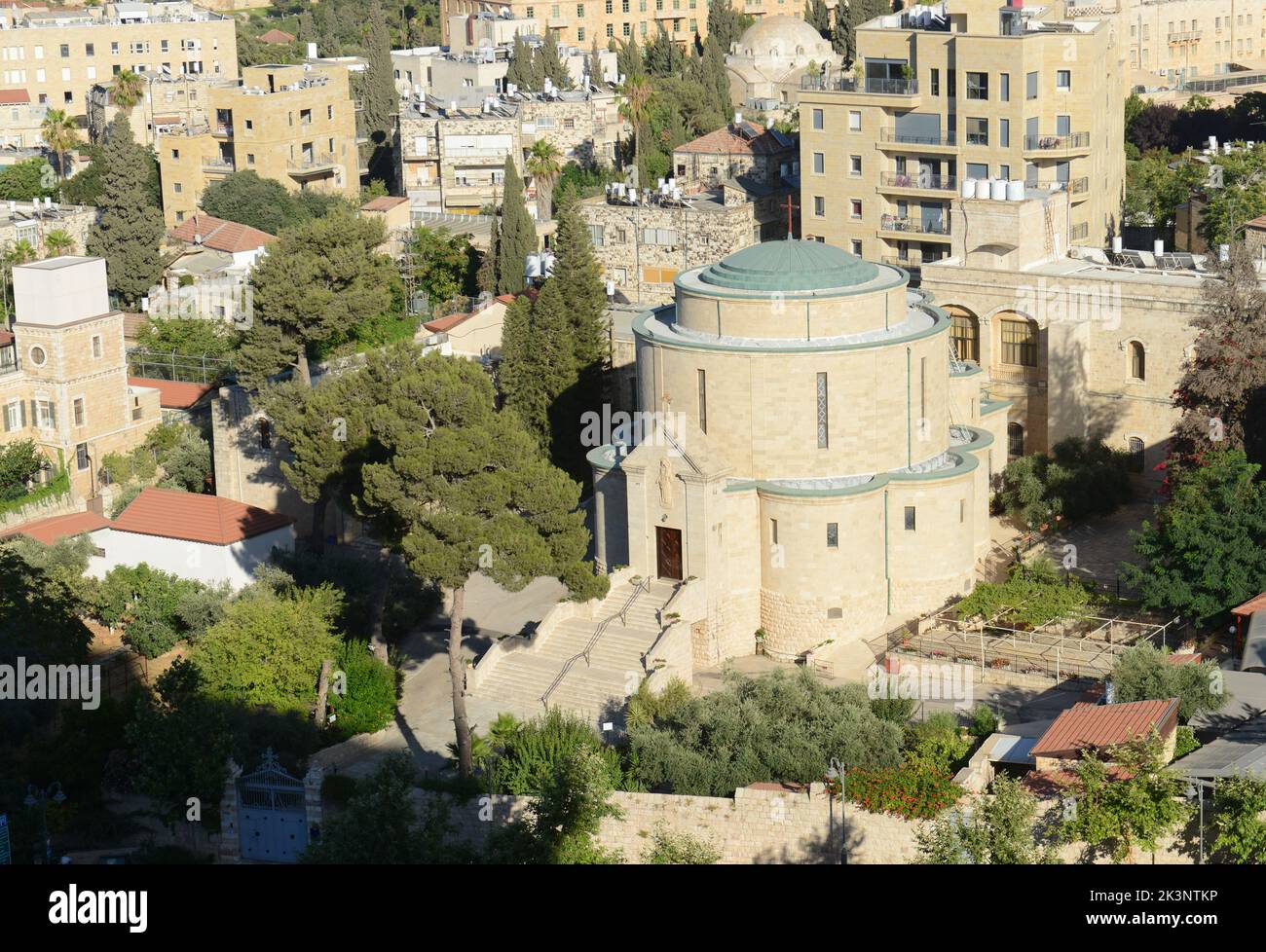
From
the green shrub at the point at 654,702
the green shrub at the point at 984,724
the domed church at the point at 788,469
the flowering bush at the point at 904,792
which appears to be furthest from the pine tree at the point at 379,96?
the flowering bush at the point at 904,792

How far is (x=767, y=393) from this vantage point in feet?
153

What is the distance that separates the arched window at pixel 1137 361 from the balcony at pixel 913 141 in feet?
66.8

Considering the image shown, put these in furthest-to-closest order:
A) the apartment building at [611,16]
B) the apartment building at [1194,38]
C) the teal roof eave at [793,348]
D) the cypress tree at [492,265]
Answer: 1. the apartment building at [611,16]
2. the apartment building at [1194,38]
3. the cypress tree at [492,265]
4. the teal roof eave at [793,348]

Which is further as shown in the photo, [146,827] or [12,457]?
[12,457]


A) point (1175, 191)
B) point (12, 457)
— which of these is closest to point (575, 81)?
point (1175, 191)

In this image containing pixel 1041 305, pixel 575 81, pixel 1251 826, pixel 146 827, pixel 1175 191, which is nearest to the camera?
pixel 1251 826

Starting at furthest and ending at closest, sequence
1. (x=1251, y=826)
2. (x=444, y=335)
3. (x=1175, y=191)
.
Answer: (x=1175, y=191), (x=444, y=335), (x=1251, y=826)

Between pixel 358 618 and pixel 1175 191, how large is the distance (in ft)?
138

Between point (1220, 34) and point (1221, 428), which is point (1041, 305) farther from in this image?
point (1220, 34)

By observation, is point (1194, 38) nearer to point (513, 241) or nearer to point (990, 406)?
point (513, 241)

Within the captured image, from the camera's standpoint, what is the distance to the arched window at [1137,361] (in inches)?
2162

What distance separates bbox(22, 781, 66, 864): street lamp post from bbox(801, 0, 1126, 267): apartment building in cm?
4039

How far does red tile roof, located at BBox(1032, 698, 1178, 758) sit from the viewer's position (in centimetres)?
3609

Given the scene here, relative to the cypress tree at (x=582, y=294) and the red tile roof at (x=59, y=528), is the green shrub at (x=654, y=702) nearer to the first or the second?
the cypress tree at (x=582, y=294)
